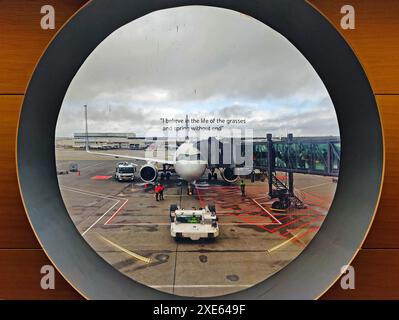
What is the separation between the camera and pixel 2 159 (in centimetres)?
196

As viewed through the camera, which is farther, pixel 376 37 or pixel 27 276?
pixel 27 276

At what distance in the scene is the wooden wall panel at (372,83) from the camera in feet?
6.31

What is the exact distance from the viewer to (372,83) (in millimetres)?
1929

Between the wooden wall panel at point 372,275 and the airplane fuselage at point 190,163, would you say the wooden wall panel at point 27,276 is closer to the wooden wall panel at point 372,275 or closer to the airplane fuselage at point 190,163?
the wooden wall panel at point 372,275

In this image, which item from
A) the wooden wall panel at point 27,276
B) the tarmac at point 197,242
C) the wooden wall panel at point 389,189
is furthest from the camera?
the tarmac at point 197,242

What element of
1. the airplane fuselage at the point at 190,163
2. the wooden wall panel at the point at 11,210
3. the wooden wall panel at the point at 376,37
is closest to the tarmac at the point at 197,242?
the wooden wall panel at the point at 11,210

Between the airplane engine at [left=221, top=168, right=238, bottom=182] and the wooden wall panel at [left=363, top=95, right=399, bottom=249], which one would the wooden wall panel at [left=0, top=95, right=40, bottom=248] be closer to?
the wooden wall panel at [left=363, top=95, right=399, bottom=249]

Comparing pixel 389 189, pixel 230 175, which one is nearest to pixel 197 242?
pixel 389 189

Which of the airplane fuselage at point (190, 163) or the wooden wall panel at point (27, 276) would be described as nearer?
the wooden wall panel at point (27, 276)

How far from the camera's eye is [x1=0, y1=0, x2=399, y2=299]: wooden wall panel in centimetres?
192

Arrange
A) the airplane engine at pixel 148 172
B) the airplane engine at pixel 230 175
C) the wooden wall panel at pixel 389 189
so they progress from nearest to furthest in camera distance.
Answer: the wooden wall panel at pixel 389 189 < the airplane engine at pixel 148 172 < the airplane engine at pixel 230 175

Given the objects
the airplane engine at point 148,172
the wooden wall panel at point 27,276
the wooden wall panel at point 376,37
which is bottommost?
the wooden wall panel at point 27,276

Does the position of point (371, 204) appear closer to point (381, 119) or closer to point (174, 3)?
point (381, 119)

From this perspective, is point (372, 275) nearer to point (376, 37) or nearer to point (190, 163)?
point (376, 37)
